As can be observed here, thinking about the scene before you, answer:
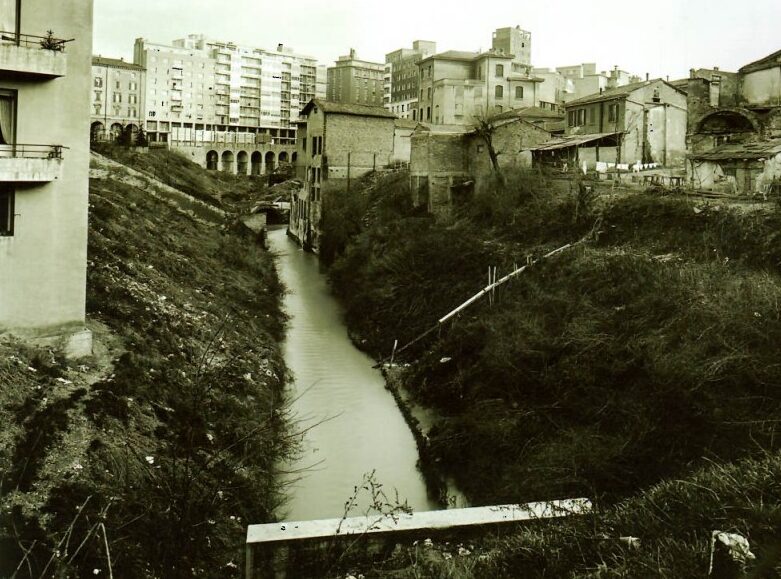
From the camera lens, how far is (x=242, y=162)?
279 ft


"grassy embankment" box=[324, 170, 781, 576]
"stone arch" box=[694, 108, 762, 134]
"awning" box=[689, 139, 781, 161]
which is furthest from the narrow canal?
"stone arch" box=[694, 108, 762, 134]

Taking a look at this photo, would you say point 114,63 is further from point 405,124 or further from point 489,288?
point 489,288

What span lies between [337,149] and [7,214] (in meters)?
32.1

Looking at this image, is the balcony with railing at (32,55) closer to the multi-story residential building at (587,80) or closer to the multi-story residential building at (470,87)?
the multi-story residential building at (470,87)

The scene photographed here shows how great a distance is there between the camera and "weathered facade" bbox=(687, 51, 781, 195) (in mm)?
25359

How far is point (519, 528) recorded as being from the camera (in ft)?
29.5

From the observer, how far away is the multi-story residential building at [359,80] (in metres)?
92.2

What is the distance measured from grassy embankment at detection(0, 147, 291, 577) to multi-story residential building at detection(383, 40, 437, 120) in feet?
217

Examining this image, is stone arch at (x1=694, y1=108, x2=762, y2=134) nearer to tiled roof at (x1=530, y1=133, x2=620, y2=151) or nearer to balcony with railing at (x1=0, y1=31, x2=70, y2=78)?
tiled roof at (x1=530, y1=133, x2=620, y2=151)

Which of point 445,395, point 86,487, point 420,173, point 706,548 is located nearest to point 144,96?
point 420,173

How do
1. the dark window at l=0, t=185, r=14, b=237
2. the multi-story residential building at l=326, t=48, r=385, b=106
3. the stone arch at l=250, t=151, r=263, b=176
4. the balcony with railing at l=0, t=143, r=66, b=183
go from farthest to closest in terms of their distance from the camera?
the multi-story residential building at l=326, t=48, r=385, b=106 → the stone arch at l=250, t=151, r=263, b=176 → the dark window at l=0, t=185, r=14, b=237 → the balcony with railing at l=0, t=143, r=66, b=183

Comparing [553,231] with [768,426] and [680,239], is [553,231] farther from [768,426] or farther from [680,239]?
[768,426]

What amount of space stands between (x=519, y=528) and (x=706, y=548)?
3.32 metres

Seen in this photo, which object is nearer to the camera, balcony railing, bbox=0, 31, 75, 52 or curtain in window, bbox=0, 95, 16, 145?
balcony railing, bbox=0, 31, 75, 52
